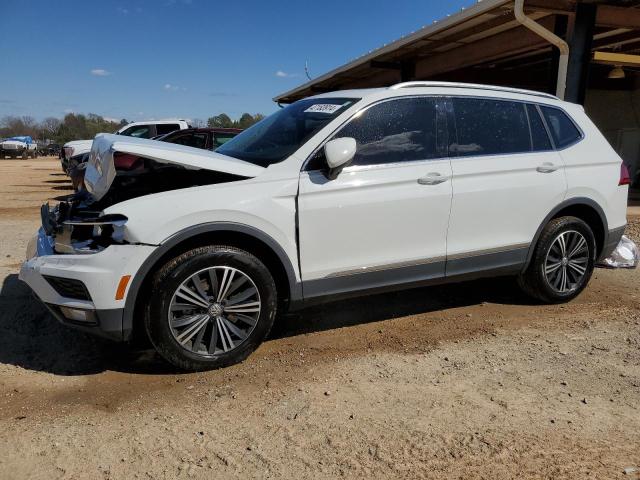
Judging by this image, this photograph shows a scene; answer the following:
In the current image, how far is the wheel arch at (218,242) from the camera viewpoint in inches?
121

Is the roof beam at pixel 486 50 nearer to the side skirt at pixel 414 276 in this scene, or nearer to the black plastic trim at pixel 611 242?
the black plastic trim at pixel 611 242

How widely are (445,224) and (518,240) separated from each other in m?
0.82

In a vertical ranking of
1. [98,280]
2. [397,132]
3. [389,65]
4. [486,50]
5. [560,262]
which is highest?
[389,65]

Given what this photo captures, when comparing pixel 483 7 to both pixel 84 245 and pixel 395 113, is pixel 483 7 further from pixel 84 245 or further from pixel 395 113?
pixel 84 245

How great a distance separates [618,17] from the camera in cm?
816

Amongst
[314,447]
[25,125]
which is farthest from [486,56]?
[25,125]

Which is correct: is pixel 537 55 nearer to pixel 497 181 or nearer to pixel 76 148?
pixel 497 181

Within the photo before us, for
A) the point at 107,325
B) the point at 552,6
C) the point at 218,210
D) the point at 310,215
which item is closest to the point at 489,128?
the point at 310,215

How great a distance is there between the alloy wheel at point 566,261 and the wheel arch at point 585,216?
0.19 metres

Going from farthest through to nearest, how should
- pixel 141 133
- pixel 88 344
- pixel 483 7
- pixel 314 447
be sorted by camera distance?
pixel 141 133 < pixel 483 7 < pixel 88 344 < pixel 314 447

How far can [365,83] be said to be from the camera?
652 inches

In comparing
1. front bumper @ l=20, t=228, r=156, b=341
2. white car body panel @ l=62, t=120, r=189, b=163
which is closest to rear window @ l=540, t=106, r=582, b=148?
front bumper @ l=20, t=228, r=156, b=341

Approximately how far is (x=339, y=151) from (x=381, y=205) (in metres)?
0.53

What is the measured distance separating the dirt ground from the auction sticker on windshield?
170 cm
